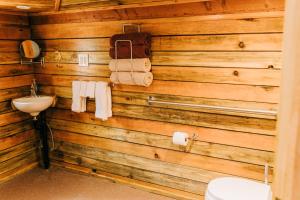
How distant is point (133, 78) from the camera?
2734 millimetres

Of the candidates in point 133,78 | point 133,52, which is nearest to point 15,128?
point 133,78

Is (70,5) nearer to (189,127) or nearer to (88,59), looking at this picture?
(88,59)

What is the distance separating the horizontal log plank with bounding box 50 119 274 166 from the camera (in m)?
2.47

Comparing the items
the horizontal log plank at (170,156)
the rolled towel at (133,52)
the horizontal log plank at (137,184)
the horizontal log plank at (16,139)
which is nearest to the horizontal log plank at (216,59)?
the rolled towel at (133,52)

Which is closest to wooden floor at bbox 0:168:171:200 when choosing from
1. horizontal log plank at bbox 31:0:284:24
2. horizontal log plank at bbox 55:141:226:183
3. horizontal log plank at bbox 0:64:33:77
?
horizontal log plank at bbox 55:141:226:183

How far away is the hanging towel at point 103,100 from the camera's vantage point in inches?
119

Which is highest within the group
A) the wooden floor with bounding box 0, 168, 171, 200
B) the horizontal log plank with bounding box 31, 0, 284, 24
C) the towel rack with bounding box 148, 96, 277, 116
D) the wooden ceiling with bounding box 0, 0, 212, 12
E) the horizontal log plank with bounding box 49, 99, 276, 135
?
the wooden ceiling with bounding box 0, 0, 212, 12

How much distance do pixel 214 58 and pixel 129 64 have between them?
0.78 meters

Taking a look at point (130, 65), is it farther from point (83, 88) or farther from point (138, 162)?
point (138, 162)

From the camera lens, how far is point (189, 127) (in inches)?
108

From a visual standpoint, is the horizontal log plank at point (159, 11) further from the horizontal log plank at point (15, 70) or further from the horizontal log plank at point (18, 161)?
the horizontal log plank at point (18, 161)

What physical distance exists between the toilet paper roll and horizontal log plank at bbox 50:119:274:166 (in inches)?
5.8

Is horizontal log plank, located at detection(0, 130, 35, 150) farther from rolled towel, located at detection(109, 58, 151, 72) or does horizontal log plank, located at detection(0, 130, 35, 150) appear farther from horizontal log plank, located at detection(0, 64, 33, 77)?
rolled towel, located at detection(109, 58, 151, 72)

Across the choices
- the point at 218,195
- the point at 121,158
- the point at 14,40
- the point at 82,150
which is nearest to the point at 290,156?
the point at 218,195
